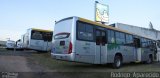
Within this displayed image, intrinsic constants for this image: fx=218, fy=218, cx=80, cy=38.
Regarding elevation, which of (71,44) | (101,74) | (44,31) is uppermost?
(44,31)

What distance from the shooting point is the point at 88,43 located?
12.0 metres

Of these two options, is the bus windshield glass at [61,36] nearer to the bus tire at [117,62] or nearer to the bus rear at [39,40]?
the bus tire at [117,62]

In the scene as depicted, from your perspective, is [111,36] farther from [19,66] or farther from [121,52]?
[19,66]

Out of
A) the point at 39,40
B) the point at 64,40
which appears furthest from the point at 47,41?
the point at 64,40

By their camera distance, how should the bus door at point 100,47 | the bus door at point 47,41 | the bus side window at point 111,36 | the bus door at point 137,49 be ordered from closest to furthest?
1. the bus door at point 100,47
2. the bus side window at point 111,36
3. the bus door at point 137,49
4. the bus door at point 47,41

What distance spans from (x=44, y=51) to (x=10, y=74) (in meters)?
15.9

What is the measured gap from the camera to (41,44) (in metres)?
25.7

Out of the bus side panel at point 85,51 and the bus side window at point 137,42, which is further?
the bus side window at point 137,42

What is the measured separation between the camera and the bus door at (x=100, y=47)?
499 inches

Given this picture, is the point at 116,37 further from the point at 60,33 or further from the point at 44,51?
the point at 44,51

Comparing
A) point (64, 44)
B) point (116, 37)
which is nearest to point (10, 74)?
point (64, 44)

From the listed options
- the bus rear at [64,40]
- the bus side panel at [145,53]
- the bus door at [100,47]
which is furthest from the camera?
the bus side panel at [145,53]

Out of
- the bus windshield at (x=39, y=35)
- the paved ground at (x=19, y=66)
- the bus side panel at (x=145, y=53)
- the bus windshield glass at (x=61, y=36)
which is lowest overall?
the paved ground at (x=19, y=66)

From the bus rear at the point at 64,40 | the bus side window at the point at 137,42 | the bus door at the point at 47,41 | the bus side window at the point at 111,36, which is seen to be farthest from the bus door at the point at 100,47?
the bus door at the point at 47,41
